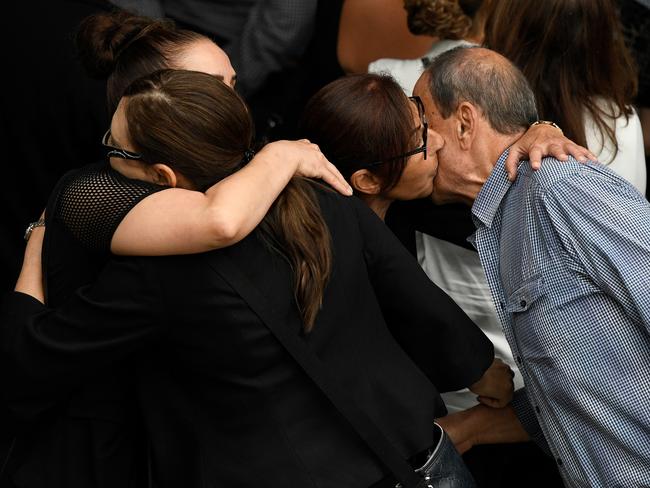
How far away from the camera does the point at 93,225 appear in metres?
1.59

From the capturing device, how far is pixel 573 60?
2527 millimetres

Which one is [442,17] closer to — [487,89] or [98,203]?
[487,89]

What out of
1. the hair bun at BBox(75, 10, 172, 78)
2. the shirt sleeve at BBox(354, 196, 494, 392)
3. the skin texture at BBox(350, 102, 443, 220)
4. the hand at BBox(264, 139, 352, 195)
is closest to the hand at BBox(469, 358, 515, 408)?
the shirt sleeve at BBox(354, 196, 494, 392)

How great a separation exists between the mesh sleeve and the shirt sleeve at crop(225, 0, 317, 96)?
5.23ft

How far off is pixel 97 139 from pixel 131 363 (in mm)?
1038

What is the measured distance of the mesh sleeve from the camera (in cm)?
158

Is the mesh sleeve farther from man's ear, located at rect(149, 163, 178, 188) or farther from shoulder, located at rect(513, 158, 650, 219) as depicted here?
shoulder, located at rect(513, 158, 650, 219)

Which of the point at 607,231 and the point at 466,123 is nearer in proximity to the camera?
→ the point at 607,231

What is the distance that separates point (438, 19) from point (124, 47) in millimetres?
1088

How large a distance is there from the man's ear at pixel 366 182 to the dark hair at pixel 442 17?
31.0 inches

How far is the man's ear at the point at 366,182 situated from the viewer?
213 centimetres

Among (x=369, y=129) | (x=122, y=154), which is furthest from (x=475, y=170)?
(x=122, y=154)

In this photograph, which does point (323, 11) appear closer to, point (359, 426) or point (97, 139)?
point (97, 139)

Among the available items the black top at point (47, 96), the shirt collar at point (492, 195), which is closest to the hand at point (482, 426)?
the shirt collar at point (492, 195)
